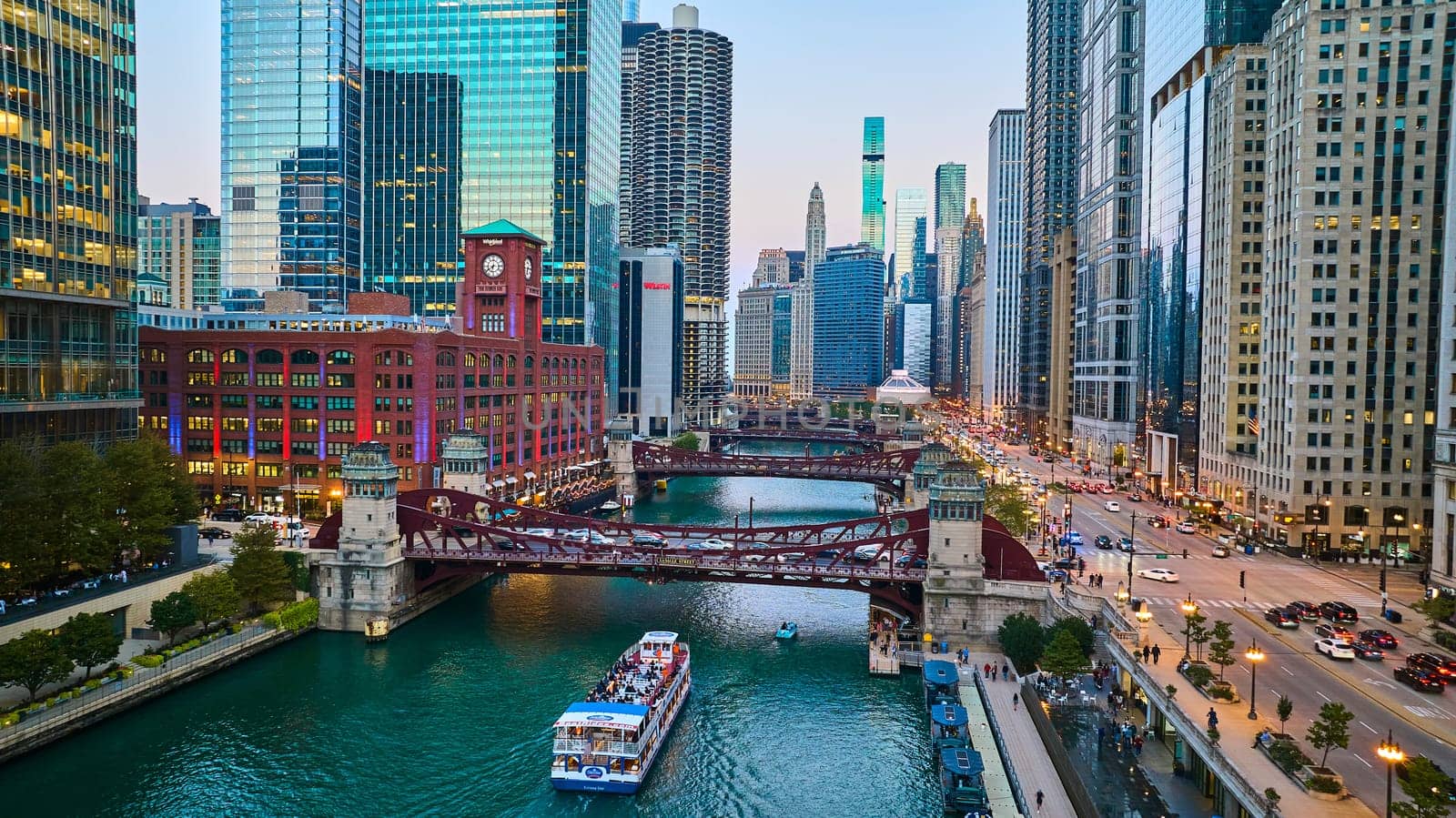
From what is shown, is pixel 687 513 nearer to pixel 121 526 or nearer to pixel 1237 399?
pixel 1237 399

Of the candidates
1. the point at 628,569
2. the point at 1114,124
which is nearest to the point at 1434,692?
the point at 628,569

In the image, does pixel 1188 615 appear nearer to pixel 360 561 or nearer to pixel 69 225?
pixel 360 561

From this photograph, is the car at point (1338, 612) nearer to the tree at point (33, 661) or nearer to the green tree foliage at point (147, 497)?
the tree at point (33, 661)

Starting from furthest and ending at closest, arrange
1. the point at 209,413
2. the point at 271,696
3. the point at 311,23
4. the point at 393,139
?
the point at 393,139
the point at 311,23
the point at 209,413
the point at 271,696

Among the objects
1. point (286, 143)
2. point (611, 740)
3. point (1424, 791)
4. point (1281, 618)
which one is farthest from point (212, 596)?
point (286, 143)

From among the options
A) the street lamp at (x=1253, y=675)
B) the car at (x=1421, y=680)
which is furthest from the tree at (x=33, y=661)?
the car at (x=1421, y=680)

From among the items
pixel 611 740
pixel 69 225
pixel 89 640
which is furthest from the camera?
pixel 69 225

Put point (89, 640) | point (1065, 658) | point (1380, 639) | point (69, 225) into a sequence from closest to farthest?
point (89, 640) → point (1065, 658) → point (1380, 639) → point (69, 225)

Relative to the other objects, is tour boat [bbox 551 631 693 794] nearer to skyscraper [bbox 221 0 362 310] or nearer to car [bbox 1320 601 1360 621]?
car [bbox 1320 601 1360 621]
